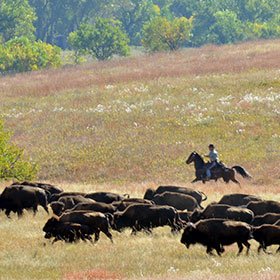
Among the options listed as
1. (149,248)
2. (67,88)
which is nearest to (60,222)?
(149,248)

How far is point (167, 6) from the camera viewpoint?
137250 mm

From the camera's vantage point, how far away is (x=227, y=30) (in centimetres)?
10962

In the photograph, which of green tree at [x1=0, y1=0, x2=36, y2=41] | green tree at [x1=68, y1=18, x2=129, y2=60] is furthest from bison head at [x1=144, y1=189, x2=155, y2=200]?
green tree at [x1=0, y1=0, x2=36, y2=41]

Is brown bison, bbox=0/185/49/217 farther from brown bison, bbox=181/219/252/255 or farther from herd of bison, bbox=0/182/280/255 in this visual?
brown bison, bbox=181/219/252/255

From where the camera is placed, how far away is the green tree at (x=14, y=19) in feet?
333

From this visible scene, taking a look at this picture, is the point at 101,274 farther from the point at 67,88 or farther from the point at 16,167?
the point at 67,88

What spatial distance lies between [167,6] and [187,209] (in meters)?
123

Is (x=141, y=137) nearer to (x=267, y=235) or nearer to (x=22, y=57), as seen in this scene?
(x=267, y=235)

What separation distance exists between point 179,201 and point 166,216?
10.3ft

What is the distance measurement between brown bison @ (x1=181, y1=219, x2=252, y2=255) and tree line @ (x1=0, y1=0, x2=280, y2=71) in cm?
6358

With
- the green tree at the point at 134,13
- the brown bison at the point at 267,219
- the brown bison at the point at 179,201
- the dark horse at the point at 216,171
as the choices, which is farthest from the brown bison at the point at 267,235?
the green tree at the point at 134,13

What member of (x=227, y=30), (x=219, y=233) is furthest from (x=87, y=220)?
(x=227, y=30)

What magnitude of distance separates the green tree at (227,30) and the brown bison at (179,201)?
92.1m

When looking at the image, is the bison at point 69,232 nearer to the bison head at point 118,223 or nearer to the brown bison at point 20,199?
the bison head at point 118,223
